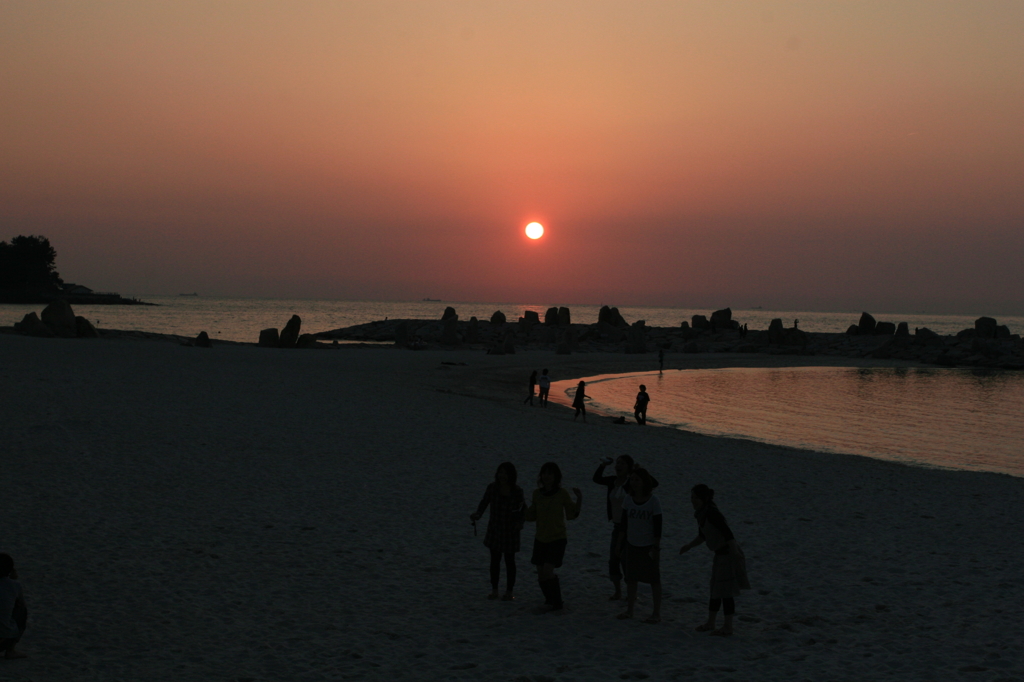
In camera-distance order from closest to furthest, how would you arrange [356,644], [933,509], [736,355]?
1. [356,644]
2. [933,509]
3. [736,355]

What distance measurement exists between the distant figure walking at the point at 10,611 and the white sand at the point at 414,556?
21 centimetres

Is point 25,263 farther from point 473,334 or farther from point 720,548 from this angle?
point 720,548

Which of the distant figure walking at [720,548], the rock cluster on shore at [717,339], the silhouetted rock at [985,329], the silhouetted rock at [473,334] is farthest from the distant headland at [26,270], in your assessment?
the distant figure walking at [720,548]

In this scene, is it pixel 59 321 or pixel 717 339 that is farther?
pixel 717 339

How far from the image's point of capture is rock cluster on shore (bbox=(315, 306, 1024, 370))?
6919 cm

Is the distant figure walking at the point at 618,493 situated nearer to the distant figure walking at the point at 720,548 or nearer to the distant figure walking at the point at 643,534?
the distant figure walking at the point at 643,534

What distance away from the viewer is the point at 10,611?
620 cm

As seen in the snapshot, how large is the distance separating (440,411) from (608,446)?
6204 millimetres

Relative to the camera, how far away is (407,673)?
635 cm

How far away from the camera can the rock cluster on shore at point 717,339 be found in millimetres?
69188

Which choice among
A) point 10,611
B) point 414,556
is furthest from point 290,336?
point 10,611

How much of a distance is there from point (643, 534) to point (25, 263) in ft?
529

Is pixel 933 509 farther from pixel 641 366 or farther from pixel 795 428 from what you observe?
pixel 641 366

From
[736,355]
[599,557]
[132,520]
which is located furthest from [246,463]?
[736,355]
